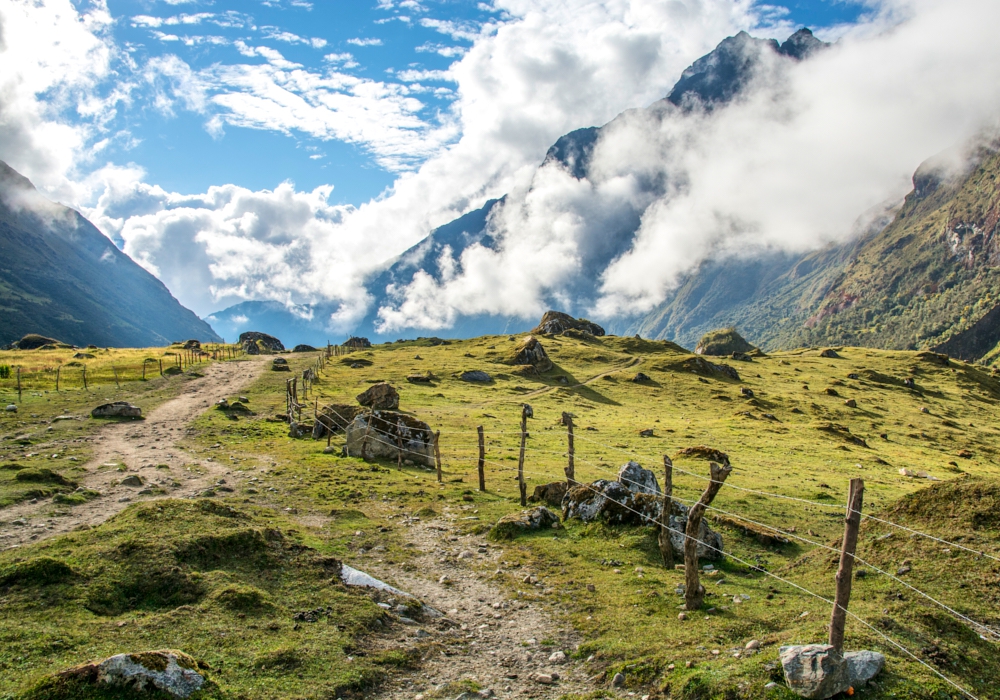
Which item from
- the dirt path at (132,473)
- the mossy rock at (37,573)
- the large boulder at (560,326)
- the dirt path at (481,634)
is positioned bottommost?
the dirt path at (481,634)

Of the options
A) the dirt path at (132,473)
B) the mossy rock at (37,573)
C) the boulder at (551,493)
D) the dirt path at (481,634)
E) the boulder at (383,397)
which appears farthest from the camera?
the boulder at (383,397)

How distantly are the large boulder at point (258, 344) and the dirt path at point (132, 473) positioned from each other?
67.0 m

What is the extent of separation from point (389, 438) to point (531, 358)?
55595mm

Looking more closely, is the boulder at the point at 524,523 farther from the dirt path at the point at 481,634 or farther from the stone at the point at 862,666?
the stone at the point at 862,666

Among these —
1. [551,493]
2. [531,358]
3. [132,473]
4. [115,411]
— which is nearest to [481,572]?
[551,493]

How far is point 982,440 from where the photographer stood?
61500mm

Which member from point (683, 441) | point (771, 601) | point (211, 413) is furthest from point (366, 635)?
point (211, 413)

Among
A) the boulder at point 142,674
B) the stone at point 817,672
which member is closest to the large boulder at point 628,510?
the stone at point 817,672

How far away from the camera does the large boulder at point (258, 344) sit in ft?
379

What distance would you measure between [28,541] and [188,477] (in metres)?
10.3

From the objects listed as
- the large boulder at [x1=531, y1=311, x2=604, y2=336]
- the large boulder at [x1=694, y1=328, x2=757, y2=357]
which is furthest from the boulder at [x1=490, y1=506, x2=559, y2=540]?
the large boulder at [x1=694, y1=328, x2=757, y2=357]

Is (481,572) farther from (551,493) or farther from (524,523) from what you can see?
(551,493)

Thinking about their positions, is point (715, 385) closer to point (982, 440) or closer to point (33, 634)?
point (982, 440)

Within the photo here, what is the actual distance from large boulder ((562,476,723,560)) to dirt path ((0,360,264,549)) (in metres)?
15.8
